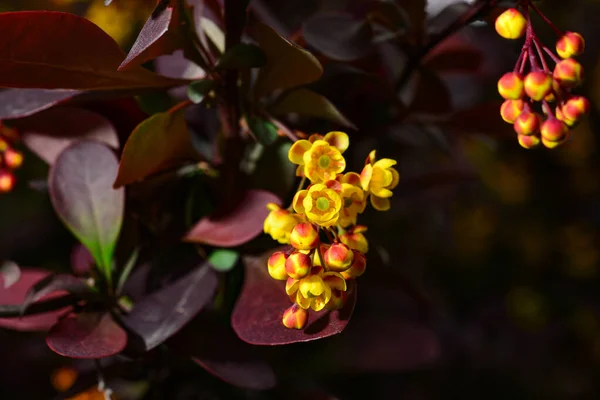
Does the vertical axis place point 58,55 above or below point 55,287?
above

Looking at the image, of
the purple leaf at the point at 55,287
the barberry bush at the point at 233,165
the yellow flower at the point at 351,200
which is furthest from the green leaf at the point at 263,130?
the purple leaf at the point at 55,287

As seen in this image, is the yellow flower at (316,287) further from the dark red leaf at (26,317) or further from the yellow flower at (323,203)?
the dark red leaf at (26,317)

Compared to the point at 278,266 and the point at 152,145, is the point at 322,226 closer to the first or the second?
the point at 278,266

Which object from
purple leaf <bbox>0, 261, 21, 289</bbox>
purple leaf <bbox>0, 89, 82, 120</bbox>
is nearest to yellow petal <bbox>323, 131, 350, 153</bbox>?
purple leaf <bbox>0, 89, 82, 120</bbox>

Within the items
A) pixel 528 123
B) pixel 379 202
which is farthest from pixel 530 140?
pixel 379 202

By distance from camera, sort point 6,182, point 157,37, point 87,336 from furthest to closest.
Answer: point 6,182 → point 87,336 → point 157,37

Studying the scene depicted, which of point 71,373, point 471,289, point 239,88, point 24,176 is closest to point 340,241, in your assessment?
point 239,88

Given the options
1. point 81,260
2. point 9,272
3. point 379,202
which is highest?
point 379,202

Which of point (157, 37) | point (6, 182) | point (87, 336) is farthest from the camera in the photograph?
point (6, 182)

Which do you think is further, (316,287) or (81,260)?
(81,260)
